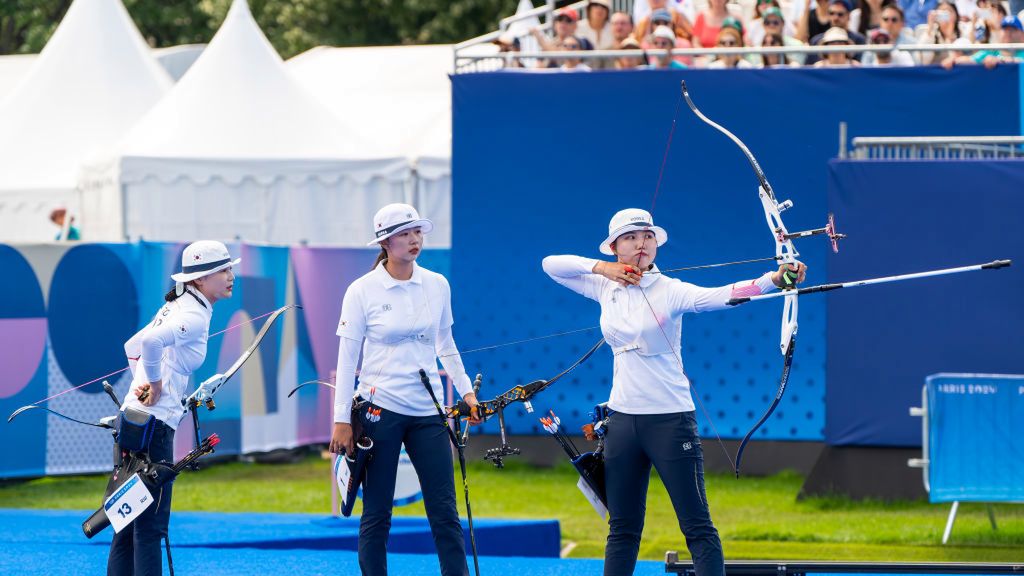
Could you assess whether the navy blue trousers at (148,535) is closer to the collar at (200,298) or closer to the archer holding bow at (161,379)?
the archer holding bow at (161,379)

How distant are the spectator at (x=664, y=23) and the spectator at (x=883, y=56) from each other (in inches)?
57.1

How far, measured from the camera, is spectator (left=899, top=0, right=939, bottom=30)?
1247 centimetres

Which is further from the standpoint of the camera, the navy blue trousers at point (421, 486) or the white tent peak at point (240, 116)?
the white tent peak at point (240, 116)

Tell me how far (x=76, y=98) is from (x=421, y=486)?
13.1 metres

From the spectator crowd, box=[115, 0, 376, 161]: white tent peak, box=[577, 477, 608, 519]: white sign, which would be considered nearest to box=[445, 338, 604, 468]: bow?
box=[577, 477, 608, 519]: white sign

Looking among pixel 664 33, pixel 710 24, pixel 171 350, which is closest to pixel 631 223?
pixel 171 350

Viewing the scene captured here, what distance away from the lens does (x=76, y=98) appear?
59.3 ft

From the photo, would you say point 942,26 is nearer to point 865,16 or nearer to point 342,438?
point 865,16

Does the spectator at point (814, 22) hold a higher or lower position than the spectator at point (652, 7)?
lower

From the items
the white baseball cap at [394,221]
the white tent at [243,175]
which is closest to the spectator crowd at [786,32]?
the white tent at [243,175]

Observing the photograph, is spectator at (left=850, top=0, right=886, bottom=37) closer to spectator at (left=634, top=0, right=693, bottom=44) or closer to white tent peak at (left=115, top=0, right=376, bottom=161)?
spectator at (left=634, top=0, right=693, bottom=44)

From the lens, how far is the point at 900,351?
10.3 metres

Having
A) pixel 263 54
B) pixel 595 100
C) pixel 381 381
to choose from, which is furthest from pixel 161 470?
pixel 263 54

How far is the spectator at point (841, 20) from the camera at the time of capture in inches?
458
